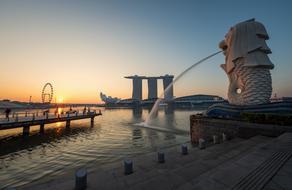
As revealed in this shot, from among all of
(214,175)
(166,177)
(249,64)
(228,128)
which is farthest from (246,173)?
(249,64)

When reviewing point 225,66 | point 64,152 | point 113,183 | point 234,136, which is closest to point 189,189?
point 113,183

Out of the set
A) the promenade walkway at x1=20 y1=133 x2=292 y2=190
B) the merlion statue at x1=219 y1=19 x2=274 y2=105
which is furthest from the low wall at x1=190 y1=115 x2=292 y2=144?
the merlion statue at x1=219 y1=19 x2=274 y2=105

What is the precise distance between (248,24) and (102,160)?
28.7m

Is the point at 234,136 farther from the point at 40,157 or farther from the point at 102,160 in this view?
the point at 40,157

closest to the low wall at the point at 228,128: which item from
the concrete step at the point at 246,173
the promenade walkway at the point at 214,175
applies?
the promenade walkway at the point at 214,175

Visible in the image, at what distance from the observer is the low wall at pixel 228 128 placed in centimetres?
1359

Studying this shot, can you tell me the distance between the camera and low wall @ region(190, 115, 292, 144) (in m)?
13.6

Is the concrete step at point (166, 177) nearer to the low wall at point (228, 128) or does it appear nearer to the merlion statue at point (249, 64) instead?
the low wall at point (228, 128)

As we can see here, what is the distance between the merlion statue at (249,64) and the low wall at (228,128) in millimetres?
7853

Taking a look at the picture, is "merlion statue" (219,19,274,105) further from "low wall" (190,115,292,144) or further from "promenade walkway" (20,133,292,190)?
"promenade walkway" (20,133,292,190)

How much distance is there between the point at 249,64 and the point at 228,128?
37.6 ft

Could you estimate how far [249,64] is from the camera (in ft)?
73.2

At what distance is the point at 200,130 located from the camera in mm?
20125

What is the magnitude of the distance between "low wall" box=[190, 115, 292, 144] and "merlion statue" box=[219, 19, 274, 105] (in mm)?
7853
